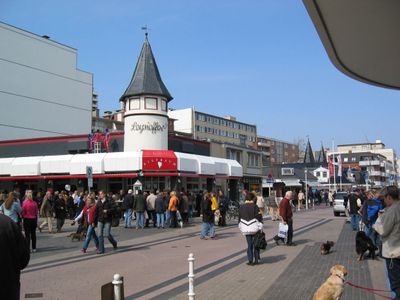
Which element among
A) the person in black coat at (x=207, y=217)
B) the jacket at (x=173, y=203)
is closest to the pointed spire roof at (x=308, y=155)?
the jacket at (x=173, y=203)

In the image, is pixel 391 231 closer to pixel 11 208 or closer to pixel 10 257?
pixel 10 257

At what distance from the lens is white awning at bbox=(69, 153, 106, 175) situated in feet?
104

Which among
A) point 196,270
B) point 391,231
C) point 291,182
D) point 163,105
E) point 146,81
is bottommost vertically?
point 196,270

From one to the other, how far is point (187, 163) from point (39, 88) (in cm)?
3436

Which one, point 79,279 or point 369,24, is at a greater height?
point 369,24

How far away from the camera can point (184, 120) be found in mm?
108250

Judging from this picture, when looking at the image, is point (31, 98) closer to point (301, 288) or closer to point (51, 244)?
point (51, 244)

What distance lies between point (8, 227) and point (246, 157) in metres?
45.7

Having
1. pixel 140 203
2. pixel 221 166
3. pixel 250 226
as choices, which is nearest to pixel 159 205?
pixel 140 203

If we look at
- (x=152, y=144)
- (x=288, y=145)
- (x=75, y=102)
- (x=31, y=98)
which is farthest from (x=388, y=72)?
(x=288, y=145)

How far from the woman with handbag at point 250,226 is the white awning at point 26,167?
84.2 feet

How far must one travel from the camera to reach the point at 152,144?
32.6m

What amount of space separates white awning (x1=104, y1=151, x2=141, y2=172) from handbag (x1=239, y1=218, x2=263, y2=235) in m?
19.3

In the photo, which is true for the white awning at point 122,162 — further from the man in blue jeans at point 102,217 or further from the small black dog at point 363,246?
the small black dog at point 363,246
